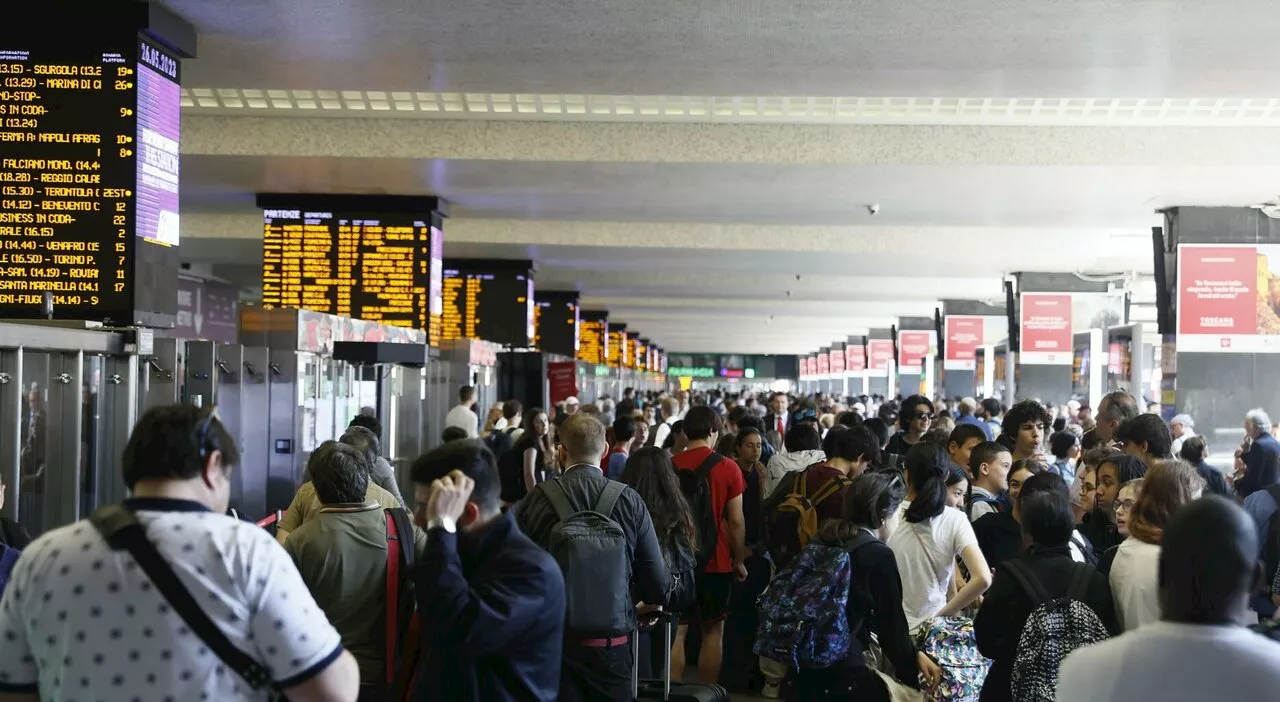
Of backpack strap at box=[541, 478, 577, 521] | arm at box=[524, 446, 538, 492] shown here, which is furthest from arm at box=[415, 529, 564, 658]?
arm at box=[524, 446, 538, 492]

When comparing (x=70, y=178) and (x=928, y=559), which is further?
(x=70, y=178)

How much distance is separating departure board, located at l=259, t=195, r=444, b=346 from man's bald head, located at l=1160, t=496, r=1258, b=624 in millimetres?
14798

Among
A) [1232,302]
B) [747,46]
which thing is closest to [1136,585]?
[747,46]

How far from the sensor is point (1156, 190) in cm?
1456

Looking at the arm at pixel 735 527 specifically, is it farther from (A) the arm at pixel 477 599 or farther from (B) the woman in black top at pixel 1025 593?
(A) the arm at pixel 477 599

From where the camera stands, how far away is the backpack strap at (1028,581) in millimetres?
4148

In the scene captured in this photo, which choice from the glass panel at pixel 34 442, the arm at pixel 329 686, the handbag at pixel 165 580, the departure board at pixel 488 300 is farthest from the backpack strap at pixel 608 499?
the departure board at pixel 488 300

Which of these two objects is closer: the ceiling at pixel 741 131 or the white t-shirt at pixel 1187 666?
the white t-shirt at pixel 1187 666

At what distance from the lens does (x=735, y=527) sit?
7.77 meters

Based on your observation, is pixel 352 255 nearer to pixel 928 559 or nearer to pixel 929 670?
pixel 928 559

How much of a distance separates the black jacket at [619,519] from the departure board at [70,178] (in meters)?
4.21

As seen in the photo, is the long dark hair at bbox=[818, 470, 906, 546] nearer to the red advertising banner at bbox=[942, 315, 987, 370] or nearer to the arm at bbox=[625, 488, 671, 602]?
the arm at bbox=[625, 488, 671, 602]

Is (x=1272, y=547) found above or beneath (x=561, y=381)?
beneath

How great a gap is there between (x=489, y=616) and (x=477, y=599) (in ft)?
0.18
